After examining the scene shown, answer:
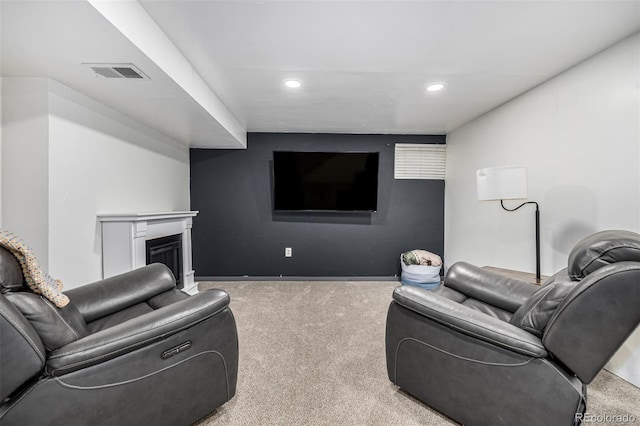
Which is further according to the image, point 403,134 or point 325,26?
point 403,134

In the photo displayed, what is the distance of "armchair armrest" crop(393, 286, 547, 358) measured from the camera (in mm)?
1001

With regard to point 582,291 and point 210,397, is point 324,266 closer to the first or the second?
point 210,397

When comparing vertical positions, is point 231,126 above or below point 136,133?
above

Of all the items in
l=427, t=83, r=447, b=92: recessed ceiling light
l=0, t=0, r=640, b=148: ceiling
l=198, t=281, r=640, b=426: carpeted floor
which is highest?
l=427, t=83, r=447, b=92: recessed ceiling light

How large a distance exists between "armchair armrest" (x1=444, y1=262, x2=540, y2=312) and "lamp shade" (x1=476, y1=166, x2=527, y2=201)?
66 cm

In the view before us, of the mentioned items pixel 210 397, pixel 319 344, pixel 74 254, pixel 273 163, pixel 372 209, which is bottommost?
pixel 319 344

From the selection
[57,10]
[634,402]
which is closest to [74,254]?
[57,10]

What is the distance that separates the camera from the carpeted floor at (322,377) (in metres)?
1.31

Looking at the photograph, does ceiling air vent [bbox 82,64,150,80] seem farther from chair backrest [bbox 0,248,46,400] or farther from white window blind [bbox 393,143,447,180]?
white window blind [bbox 393,143,447,180]

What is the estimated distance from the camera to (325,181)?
356 cm

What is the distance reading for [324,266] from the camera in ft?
12.3

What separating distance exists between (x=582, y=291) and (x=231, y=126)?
309 centimetres

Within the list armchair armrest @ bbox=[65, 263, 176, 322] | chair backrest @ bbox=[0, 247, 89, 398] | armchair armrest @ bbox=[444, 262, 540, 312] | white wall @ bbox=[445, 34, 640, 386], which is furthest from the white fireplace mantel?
white wall @ bbox=[445, 34, 640, 386]

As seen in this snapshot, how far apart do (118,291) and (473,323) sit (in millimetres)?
1938
